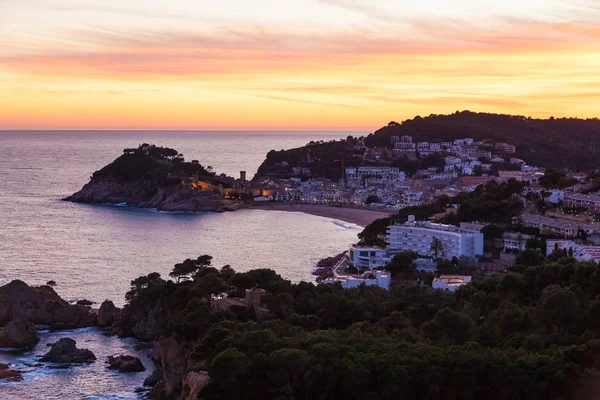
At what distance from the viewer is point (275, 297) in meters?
14.3

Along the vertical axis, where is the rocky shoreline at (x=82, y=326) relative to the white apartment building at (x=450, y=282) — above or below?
below

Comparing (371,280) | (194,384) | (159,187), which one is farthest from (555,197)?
(159,187)

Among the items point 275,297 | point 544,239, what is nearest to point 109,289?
point 275,297

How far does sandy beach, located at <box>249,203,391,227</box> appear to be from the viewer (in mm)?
39094

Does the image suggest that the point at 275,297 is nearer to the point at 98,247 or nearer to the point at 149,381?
the point at 149,381

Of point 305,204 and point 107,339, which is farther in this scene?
point 305,204

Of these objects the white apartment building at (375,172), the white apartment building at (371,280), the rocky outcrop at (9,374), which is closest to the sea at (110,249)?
the rocky outcrop at (9,374)

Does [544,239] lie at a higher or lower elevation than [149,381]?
higher

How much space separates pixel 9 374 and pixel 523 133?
196 feet

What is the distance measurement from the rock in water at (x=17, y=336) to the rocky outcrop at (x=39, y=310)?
104 cm

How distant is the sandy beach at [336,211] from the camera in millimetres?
39094

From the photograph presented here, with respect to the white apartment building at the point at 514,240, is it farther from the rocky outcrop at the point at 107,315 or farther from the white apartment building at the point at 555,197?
the rocky outcrop at the point at 107,315

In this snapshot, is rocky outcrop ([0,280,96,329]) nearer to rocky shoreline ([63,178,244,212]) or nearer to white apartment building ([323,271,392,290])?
white apartment building ([323,271,392,290])

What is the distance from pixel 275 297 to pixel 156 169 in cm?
3531
